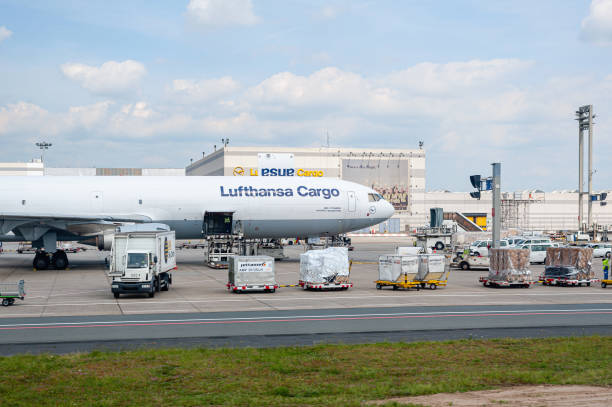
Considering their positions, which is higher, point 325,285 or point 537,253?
point 537,253

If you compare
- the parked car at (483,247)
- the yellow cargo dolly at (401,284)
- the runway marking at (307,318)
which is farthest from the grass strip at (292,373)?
the parked car at (483,247)

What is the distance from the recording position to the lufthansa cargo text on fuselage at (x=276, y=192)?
147 ft

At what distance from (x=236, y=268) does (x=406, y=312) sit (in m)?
9.58

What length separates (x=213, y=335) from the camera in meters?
18.5

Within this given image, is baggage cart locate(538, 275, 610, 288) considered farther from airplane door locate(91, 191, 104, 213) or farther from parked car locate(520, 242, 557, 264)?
airplane door locate(91, 191, 104, 213)

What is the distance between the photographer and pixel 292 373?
13375mm

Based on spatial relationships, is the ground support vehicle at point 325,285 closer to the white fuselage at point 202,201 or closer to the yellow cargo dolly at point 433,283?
the yellow cargo dolly at point 433,283

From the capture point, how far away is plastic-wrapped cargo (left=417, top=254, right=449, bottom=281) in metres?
32.0

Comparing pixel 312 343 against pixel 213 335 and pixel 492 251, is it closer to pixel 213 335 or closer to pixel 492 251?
pixel 213 335

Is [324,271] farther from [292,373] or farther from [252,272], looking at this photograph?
[292,373]

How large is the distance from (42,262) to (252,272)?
66.2ft

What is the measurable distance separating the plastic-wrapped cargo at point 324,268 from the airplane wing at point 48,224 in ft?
53.3

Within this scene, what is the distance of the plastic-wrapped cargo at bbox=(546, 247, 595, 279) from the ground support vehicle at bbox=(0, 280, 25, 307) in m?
27.9

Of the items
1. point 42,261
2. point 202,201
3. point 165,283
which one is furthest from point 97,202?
point 165,283
